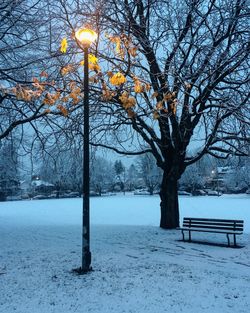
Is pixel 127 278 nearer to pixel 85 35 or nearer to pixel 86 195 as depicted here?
pixel 86 195

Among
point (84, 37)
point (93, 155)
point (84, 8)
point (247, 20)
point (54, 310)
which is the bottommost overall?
point (54, 310)

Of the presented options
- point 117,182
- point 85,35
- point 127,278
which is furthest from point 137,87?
point 117,182

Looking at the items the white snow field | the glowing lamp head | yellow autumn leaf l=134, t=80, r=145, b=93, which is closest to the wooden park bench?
the white snow field

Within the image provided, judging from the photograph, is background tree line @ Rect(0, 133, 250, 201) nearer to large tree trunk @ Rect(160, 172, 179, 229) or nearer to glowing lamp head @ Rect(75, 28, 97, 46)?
large tree trunk @ Rect(160, 172, 179, 229)

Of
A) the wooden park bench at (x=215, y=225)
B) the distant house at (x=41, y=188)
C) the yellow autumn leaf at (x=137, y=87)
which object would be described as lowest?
the wooden park bench at (x=215, y=225)

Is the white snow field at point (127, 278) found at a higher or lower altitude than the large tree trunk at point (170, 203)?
lower

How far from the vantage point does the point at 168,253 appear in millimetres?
10930

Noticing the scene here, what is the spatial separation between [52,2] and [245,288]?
8.70 meters

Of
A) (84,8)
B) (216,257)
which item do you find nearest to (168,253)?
(216,257)

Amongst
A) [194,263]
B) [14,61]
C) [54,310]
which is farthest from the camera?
[14,61]

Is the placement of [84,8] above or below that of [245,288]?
above

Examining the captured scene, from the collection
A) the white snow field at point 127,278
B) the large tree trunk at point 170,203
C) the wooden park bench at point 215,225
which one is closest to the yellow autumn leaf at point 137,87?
the white snow field at point 127,278

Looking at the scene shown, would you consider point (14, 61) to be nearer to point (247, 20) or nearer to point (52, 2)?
point (52, 2)

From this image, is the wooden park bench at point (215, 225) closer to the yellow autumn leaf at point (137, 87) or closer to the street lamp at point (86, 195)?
the street lamp at point (86, 195)
